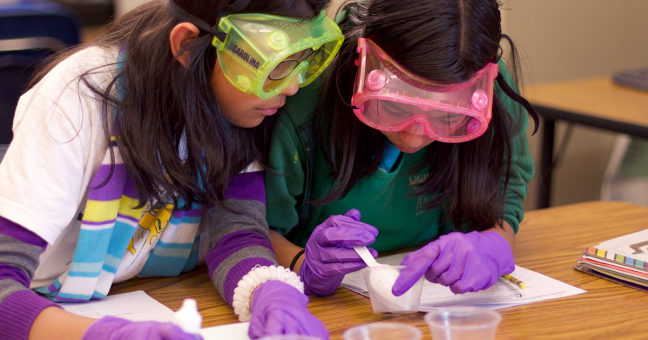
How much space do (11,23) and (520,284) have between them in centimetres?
171

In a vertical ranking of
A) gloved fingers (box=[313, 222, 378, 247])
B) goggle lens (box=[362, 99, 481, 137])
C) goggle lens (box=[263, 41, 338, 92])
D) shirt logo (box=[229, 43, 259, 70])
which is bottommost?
gloved fingers (box=[313, 222, 378, 247])

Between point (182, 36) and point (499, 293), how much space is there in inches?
28.0

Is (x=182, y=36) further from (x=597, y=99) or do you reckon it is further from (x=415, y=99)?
(x=597, y=99)

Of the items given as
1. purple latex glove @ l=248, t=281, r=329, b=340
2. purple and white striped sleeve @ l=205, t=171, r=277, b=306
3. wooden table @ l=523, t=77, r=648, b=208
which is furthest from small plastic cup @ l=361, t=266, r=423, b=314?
wooden table @ l=523, t=77, r=648, b=208

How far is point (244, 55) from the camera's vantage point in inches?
35.6

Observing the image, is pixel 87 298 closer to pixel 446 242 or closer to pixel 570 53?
pixel 446 242

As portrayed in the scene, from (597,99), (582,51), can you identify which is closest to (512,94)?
(597,99)

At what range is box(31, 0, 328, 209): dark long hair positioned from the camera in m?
0.96

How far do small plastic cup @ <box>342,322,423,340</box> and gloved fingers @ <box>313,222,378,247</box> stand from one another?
10.0 inches

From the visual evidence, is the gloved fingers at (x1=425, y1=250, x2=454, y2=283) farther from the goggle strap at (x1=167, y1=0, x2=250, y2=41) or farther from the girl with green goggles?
the goggle strap at (x1=167, y1=0, x2=250, y2=41)

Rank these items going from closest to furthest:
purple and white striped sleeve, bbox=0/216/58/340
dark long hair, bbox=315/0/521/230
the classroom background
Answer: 1. purple and white striped sleeve, bbox=0/216/58/340
2. dark long hair, bbox=315/0/521/230
3. the classroom background

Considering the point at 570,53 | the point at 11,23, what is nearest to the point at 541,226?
the point at 11,23

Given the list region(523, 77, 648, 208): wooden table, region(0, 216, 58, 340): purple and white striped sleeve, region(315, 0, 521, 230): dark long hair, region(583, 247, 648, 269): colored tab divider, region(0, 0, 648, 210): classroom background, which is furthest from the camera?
region(0, 0, 648, 210): classroom background

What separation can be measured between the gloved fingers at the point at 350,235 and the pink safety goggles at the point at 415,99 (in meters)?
0.18
